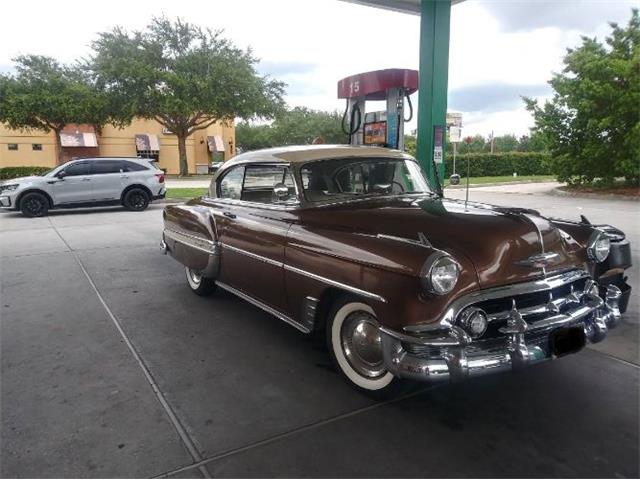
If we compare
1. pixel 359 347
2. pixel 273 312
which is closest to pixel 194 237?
pixel 273 312

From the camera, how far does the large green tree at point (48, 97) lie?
94.5 ft

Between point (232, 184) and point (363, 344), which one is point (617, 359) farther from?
point (232, 184)

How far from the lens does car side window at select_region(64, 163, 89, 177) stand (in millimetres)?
12516

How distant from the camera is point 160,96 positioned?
27.2 meters

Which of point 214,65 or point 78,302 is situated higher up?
point 214,65

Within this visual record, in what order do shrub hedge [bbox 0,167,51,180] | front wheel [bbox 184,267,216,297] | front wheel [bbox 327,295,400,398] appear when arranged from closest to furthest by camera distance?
front wheel [bbox 327,295,400,398], front wheel [bbox 184,267,216,297], shrub hedge [bbox 0,167,51,180]

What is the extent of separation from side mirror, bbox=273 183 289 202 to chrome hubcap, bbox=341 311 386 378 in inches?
42.3

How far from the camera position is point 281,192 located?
359 centimetres

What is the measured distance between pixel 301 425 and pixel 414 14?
838 centimetres

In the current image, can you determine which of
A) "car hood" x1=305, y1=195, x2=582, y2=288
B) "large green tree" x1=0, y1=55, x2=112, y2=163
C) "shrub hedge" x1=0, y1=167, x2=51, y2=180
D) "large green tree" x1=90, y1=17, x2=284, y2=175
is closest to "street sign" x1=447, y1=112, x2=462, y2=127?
"car hood" x1=305, y1=195, x2=582, y2=288

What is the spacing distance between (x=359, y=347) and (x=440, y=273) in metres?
0.81

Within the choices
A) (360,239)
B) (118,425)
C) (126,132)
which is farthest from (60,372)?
(126,132)

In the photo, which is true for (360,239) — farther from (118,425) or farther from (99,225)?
(99,225)

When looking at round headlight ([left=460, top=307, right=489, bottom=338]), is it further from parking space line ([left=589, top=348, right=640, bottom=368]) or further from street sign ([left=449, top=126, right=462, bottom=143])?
street sign ([left=449, top=126, right=462, bottom=143])
